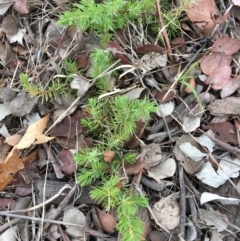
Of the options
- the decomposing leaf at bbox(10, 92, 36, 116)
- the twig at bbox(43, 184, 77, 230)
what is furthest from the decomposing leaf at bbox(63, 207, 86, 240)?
the decomposing leaf at bbox(10, 92, 36, 116)

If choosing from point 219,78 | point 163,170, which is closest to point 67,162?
point 163,170

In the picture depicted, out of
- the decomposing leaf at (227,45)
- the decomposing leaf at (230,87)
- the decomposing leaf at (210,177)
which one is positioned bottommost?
the decomposing leaf at (210,177)

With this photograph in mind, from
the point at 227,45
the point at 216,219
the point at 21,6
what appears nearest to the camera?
the point at 216,219

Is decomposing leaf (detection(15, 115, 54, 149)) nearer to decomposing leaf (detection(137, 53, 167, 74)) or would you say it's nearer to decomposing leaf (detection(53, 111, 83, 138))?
decomposing leaf (detection(53, 111, 83, 138))

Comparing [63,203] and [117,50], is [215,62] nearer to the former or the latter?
[117,50]

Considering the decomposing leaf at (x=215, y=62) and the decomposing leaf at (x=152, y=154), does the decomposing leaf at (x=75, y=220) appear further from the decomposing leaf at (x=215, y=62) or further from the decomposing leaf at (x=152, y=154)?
the decomposing leaf at (x=215, y=62)

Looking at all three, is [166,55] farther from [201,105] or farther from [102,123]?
[102,123]

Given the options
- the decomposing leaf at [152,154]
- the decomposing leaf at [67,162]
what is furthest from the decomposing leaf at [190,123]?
the decomposing leaf at [67,162]
